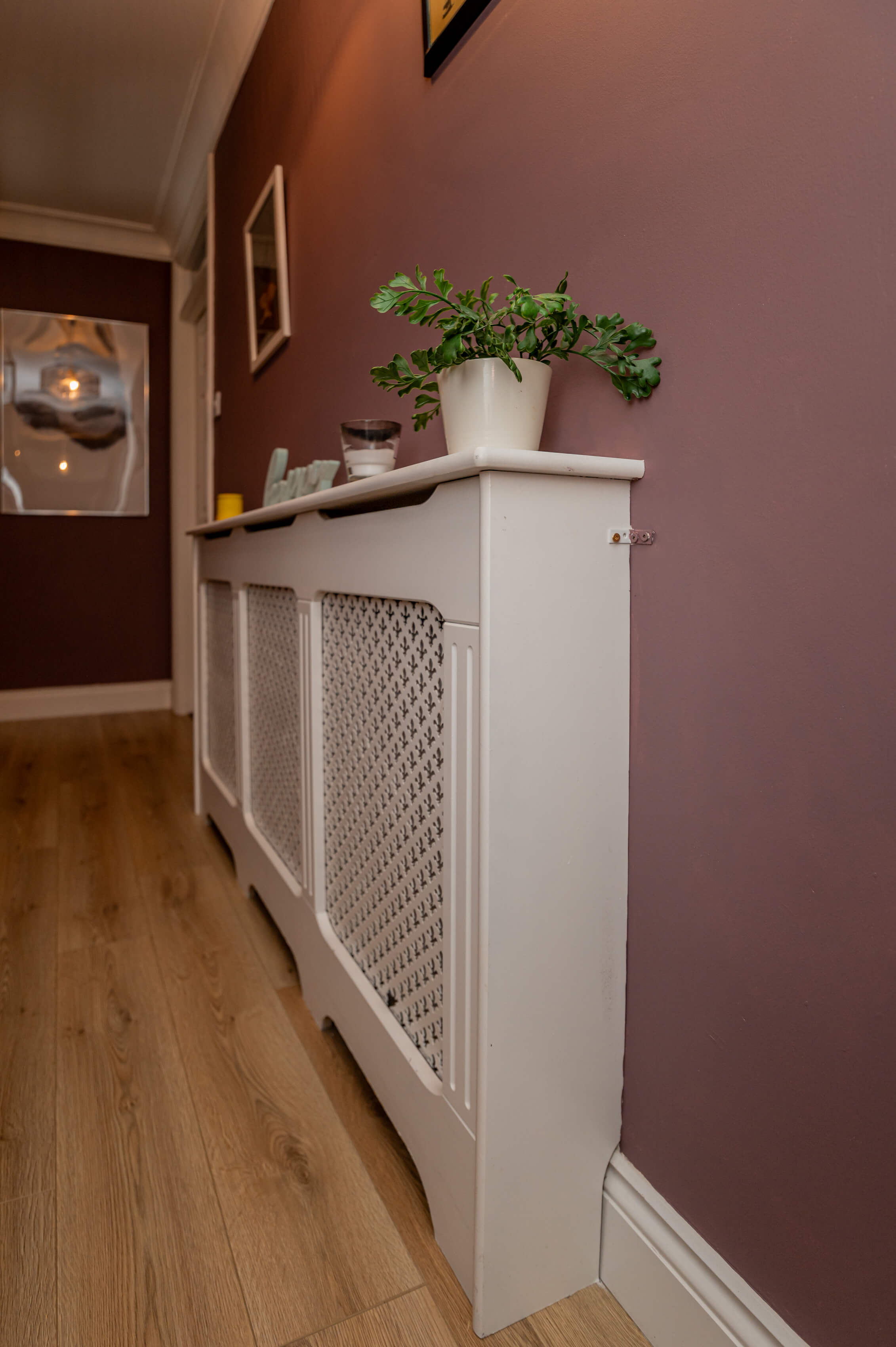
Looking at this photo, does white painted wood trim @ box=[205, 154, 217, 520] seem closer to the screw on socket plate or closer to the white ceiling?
the white ceiling

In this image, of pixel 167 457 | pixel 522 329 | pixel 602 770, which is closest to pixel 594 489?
pixel 522 329

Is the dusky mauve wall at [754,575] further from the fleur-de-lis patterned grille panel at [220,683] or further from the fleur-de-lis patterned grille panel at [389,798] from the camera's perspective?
the fleur-de-lis patterned grille panel at [220,683]

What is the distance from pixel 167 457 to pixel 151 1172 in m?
3.88

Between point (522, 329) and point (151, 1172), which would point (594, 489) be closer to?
point (522, 329)

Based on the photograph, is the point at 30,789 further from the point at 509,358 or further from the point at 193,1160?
the point at 509,358

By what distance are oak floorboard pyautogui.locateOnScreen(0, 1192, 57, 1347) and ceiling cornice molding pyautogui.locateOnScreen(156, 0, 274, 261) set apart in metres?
2.86

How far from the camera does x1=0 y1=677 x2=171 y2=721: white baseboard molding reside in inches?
158

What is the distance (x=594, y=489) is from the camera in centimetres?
83

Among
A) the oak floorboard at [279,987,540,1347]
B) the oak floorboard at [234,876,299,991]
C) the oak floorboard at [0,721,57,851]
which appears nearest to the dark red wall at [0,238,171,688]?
the oak floorboard at [0,721,57,851]

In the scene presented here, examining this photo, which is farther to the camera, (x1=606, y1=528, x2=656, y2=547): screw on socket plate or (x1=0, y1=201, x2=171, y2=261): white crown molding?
(x1=0, y1=201, x2=171, y2=261): white crown molding

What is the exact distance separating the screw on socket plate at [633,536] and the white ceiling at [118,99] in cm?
237

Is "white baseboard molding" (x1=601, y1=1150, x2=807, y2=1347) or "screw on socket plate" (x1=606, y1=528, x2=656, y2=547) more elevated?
"screw on socket plate" (x1=606, y1=528, x2=656, y2=547)

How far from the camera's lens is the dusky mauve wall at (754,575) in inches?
24.5

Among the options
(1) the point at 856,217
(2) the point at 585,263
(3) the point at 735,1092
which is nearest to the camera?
(1) the point at 856,217
